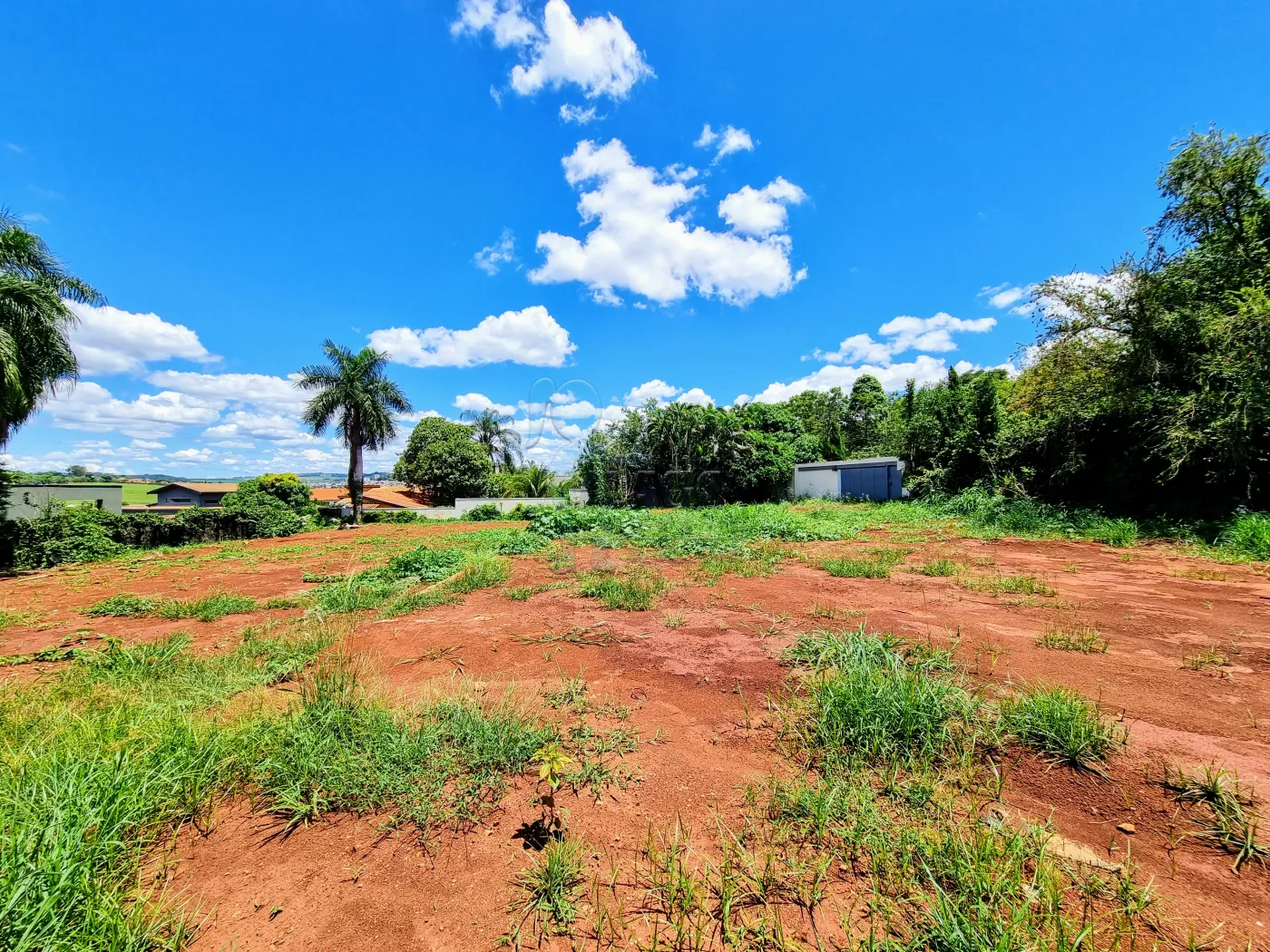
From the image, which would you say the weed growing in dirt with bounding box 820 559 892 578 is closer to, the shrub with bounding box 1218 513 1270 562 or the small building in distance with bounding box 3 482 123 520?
the shrub with bounding box 1218 513 1270 562

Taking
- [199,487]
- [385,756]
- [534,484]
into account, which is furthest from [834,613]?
[199,487]

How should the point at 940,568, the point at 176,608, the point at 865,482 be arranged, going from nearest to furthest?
the point at 176,608, the point at 940,568, the point at 865,482

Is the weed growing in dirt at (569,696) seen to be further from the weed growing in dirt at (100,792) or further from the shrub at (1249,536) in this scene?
the shrub at (1249,536)

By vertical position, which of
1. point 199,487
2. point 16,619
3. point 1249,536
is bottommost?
point 16,619

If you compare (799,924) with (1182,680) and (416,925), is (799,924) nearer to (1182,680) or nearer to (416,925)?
(416,925)

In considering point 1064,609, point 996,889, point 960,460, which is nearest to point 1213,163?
point 960,460

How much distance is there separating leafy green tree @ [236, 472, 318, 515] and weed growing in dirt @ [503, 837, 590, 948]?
2543 cm

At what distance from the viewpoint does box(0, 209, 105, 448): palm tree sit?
9820mm

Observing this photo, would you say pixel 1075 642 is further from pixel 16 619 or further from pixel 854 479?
pixel 854 479

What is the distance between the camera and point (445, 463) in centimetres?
3344

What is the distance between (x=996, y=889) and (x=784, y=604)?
401 cm

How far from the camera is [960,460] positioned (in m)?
17.3

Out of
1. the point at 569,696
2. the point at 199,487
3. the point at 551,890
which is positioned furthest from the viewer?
the point at 199,487

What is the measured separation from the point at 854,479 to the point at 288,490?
28.3 metres
